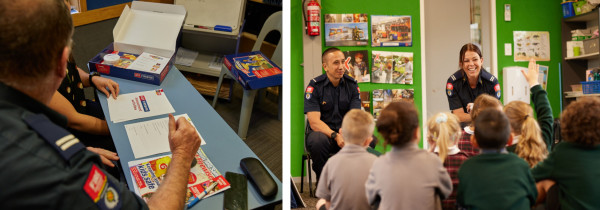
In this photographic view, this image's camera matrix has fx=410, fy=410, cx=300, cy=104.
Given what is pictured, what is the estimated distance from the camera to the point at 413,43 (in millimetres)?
2027

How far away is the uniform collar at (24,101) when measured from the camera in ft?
2.92

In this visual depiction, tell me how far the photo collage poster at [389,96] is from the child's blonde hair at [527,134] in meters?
0.50

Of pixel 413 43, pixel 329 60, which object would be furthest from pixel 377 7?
pixel 329 60

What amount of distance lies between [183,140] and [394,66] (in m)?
1.15

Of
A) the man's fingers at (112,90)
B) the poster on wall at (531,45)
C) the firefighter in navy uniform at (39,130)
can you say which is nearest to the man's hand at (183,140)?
the firefighter in navy uniform at (39,130)

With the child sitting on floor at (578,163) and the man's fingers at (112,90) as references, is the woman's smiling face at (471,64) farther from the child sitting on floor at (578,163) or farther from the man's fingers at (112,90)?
the man's fingers at (112,90)

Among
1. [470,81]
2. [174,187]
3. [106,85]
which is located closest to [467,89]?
[470,81]

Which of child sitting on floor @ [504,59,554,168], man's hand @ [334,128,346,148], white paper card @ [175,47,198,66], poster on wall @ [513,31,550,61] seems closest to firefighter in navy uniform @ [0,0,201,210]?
man's hand @ [334,128,346,148]

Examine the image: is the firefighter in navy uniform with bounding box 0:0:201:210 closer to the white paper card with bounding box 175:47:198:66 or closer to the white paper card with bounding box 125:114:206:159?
the white paper card with bounding box 125:114:206:159

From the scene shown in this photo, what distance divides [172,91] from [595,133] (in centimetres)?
180

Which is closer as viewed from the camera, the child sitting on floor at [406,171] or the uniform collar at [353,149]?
the child sitting on floor at [406,171]

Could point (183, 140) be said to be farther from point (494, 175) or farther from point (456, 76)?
point (456, 76)

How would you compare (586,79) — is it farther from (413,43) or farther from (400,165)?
(400,165)

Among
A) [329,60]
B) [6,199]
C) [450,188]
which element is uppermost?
[329,60]
